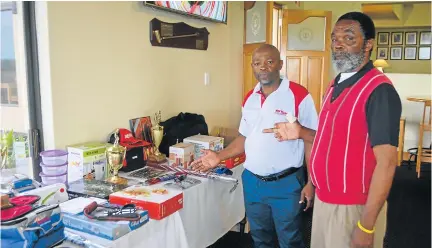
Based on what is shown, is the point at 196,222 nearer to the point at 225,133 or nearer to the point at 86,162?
the point at 86,162

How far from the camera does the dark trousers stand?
1921 mm

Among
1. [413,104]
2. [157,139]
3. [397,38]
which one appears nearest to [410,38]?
[397,38]

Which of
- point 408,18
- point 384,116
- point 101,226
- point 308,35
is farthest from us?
point 408,18

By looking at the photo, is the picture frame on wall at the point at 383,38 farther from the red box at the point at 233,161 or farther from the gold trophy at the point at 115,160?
the gold trophy at the point at 115,160

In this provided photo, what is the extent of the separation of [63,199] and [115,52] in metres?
1.05

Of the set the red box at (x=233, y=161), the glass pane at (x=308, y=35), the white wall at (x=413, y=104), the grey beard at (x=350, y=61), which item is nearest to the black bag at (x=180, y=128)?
the red box at (x=233, y=161)

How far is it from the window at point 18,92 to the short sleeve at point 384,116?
165 cm

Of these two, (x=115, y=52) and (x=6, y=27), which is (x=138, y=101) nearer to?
(x=115, y=52)

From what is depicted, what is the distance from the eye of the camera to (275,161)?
1923 mm

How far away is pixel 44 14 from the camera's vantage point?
6.27 ft

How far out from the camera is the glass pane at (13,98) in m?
1.88

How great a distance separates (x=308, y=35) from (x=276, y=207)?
3074mm

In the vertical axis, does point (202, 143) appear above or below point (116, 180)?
above

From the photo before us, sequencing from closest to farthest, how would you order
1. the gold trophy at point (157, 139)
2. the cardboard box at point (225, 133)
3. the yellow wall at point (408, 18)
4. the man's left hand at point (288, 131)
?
1. the man's left hand at point (288, 131)
2. the gold trophy at point (157, 139)
3. the cardboard box at point (225, 133)
4. the yellow wall at point (408, 18)
